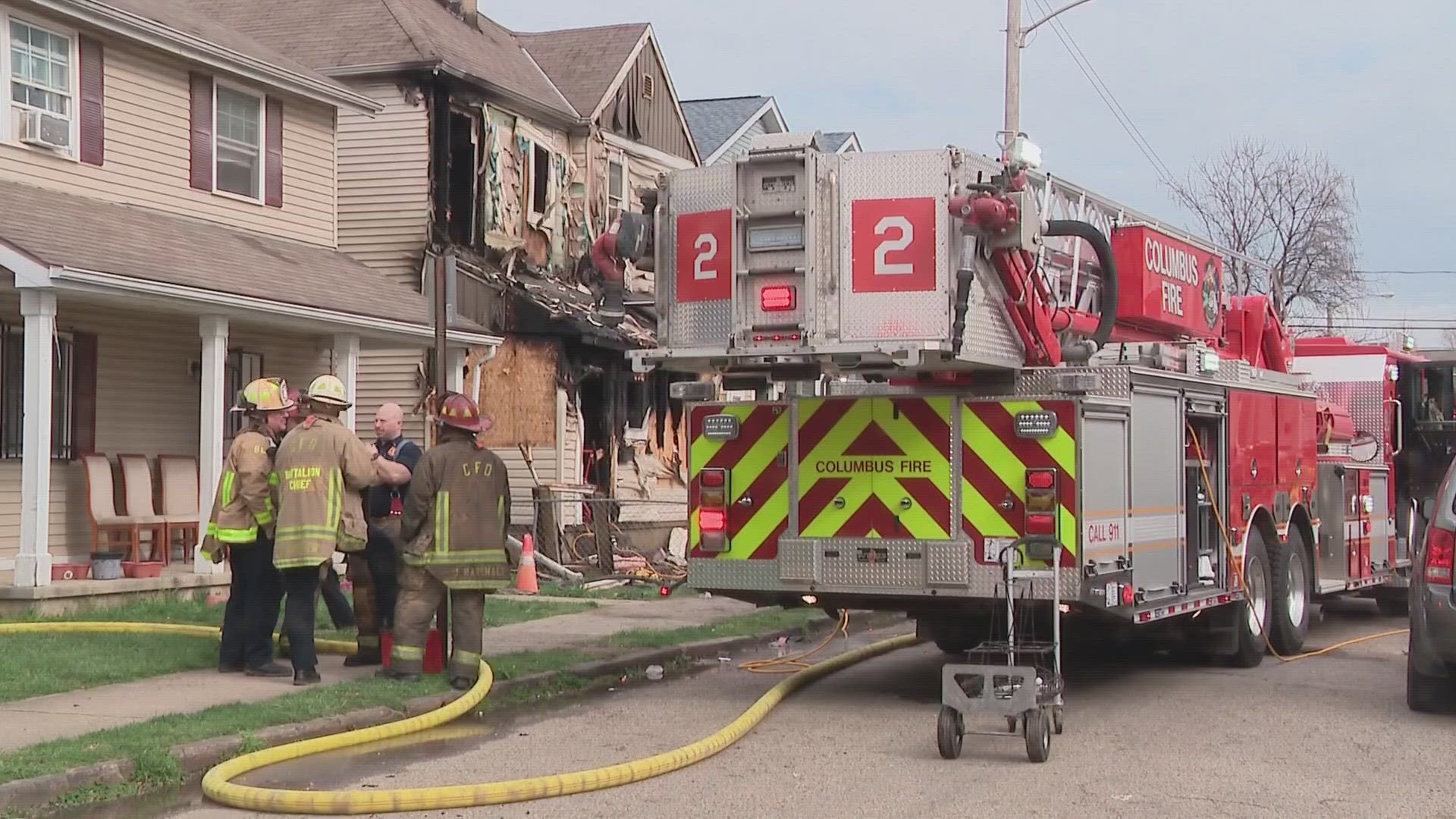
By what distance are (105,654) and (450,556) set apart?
2570 mm

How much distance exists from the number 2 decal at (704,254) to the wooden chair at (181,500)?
314 inches

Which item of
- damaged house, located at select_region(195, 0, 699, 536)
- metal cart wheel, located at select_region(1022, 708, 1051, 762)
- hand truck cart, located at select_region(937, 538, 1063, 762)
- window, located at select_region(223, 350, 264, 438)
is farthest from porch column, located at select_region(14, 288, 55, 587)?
metal cart wheel, located at select_region(1022, 708, 1051, 762)

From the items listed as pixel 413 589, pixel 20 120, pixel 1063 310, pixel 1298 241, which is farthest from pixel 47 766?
pixel 1298 241

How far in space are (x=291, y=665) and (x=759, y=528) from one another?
9.75 feet

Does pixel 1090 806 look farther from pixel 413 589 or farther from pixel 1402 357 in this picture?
pixel 1402 357

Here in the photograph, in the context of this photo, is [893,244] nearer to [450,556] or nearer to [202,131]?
[450,556]

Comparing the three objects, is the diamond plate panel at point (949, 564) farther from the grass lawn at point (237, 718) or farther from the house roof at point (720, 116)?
the house roof at point (720, 116)

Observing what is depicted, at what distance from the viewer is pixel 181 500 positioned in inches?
627

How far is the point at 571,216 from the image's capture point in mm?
23984

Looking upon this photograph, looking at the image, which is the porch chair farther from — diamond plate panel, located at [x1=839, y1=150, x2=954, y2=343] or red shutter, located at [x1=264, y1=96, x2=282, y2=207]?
diamond plate panel, located at [x1=839, y1=150, x2=954, y2=343]

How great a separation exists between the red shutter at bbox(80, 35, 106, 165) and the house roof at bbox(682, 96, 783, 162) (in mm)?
17065

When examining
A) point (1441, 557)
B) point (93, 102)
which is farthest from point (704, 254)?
point (93, 102)

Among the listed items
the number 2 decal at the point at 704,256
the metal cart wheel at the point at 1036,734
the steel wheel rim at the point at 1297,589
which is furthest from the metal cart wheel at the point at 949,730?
the steel wheel rim at the point at 1297,589

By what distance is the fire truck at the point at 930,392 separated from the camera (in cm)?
903
